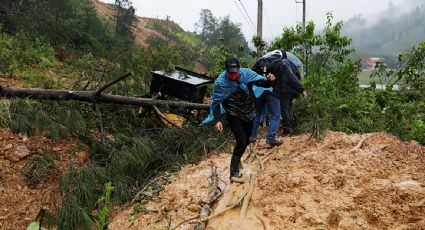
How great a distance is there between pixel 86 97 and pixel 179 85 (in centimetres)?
164

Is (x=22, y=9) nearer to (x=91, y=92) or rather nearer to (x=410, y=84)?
(x=91, y=92)

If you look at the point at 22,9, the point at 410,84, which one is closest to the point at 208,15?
the point at 22,9

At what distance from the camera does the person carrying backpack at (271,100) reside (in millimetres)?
5586

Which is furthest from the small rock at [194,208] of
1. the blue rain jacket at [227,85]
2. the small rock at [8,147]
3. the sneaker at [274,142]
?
the small rock at [8,147]

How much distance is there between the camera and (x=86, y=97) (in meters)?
6.27

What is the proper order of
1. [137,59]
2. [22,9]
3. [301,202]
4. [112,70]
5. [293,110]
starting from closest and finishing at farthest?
[301,202] < [293,110] < [112,70] < [137,59] < [22,9]

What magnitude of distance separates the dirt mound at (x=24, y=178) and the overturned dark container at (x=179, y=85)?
1.81 metres

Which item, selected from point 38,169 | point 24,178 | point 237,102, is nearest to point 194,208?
point 237,102

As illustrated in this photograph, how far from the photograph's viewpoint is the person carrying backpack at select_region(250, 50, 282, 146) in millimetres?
5586

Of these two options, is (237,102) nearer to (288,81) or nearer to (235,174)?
(235,174)

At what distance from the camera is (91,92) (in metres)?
6.32

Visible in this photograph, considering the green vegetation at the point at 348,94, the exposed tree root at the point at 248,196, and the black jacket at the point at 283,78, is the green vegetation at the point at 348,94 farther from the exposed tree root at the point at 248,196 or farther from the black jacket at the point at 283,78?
the exposed tree root at the point at 248,196

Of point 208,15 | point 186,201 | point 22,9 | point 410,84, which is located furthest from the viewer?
point 208,15

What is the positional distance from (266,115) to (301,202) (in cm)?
269
